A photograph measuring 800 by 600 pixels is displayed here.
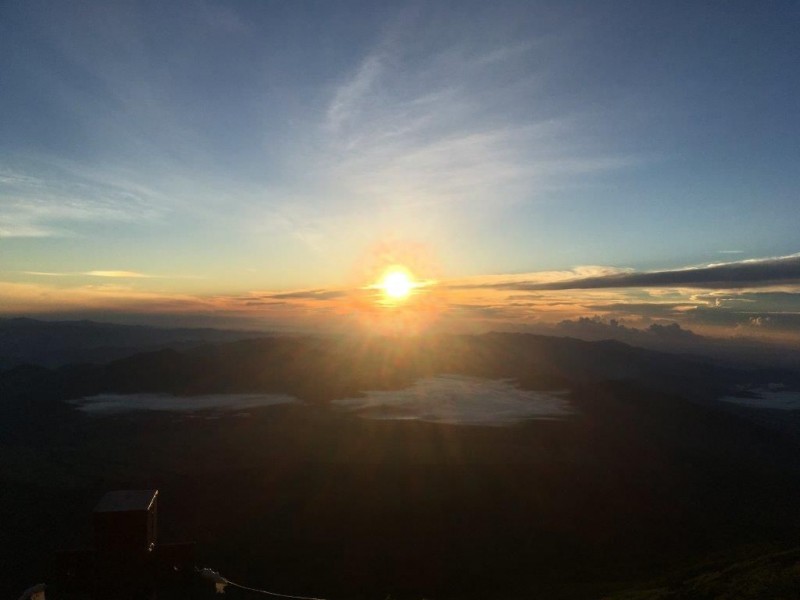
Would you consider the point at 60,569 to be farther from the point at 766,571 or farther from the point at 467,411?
the point at 467,411

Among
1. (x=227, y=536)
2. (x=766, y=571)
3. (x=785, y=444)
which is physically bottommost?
(x=785, y=444)

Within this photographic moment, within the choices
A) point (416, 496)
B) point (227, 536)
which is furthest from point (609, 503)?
point (227, 536)

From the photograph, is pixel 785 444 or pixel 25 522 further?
pixel 785 444

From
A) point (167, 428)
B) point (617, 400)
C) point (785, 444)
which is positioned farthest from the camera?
point (617, 400)

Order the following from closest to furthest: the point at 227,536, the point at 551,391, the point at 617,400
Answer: the point at 227,536 → the point at 617,400 → the point at 551,391

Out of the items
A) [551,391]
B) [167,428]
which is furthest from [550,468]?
[551,391]

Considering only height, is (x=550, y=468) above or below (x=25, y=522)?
below
